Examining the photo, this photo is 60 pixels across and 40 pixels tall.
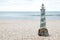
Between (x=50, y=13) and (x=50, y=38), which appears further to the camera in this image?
(x=50, y=13)

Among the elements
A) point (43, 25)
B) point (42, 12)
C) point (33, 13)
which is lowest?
point (33, 13)

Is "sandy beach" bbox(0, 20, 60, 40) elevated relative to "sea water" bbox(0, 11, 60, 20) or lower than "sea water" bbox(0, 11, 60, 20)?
elevated

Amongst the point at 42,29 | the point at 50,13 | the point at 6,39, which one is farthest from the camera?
the point at 50,13

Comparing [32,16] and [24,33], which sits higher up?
[24,33]

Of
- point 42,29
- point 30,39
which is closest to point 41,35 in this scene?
point 42,29

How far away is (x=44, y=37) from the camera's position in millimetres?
5191

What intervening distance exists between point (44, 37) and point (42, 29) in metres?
0.24

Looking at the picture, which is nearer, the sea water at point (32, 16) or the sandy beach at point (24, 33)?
the sandy beach at point (24, 33)

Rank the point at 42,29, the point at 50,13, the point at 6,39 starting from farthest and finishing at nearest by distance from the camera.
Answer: the point at 50,13 → the point at 42,29 → the point at 6,39

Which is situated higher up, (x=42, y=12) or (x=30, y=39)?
(x=42, y=12)

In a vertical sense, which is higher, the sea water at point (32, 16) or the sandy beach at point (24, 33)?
the sandy beach at point (24, 33)

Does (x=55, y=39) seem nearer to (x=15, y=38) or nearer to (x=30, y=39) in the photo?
(x=30, y=39)

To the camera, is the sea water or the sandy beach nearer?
the sandy beach

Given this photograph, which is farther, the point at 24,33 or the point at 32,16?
the point at 32,16
